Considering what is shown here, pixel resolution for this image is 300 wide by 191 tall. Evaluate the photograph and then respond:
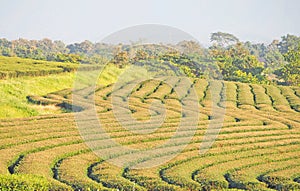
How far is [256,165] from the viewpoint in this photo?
60.1 ft

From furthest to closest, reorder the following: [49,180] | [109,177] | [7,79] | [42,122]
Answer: [7,79], [42,122], [109,177], [49,180]

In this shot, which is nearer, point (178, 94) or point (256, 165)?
point (256, 165)

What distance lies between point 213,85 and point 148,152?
29.5 m

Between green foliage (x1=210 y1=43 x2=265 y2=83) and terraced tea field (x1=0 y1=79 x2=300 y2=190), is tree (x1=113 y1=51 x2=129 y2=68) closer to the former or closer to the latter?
green foliage (x1=210 y1=43 x2=265 y2=83)

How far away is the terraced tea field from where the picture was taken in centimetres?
1507

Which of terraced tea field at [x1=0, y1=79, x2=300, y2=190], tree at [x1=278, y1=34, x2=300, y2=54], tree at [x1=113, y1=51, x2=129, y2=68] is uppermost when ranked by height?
tree at [x1=278, y1=34, x2=300, y2=54]

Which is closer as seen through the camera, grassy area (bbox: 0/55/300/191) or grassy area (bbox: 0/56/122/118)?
grassy area (bbox: 0/55/300/191)

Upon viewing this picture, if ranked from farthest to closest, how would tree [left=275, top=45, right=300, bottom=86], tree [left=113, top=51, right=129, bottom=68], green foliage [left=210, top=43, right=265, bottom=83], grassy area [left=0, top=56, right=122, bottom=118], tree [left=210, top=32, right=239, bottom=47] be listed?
1. tree [left=210, top=32, right=239, bottom=47]
2. tree [left=113, top=51, right=129, bottom=68]
3. tree [left=275, top=45, right=300, bottom=86]
4. green foliage [left=210, top=43, right=265, bottom=83]
5. grassy area [left=0, top=56, right=122, bottom=118]

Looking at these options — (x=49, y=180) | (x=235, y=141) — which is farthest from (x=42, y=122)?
(x=49, y=180)

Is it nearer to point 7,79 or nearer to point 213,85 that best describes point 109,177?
point 7,79

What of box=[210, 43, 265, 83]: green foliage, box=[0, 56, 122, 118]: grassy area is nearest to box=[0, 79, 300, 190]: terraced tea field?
box=[0, 56, 122, 118]: grassy area

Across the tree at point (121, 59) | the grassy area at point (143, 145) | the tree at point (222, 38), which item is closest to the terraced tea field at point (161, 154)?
the grassy area at point (143, 145)

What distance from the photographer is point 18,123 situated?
77.2 feet

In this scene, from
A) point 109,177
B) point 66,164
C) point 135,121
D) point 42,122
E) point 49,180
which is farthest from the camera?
point 135,121
